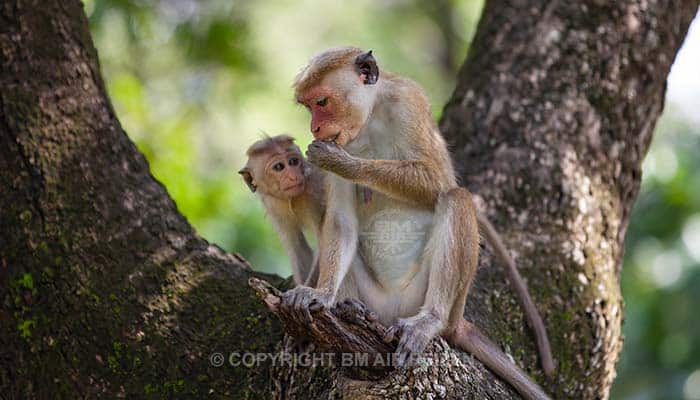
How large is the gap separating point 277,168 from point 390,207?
91 centimetres

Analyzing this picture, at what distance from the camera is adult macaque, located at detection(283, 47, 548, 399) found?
448cm

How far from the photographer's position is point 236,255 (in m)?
5.32

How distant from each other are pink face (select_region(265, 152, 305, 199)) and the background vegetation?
2.53 feet

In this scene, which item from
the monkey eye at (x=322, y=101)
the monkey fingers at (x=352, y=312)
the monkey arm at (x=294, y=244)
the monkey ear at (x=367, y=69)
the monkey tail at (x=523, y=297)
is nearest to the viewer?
the monkey fingers at (x=352, y=312)

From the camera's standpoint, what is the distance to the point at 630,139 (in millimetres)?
5863

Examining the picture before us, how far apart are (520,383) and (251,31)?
27.8ft

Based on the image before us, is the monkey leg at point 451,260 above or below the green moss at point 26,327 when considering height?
above

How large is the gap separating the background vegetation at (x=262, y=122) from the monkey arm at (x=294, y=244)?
948 mm

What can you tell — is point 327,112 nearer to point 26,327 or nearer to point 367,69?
point 367,69

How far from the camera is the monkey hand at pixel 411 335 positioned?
404 cm

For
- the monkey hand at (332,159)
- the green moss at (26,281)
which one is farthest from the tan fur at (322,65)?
the green moss at (26,281)

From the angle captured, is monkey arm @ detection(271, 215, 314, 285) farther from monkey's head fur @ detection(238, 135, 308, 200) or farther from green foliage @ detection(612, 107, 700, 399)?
green foliage @ detection(612, 107, 700, 399)

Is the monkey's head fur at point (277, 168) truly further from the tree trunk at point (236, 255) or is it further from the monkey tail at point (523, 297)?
the monkey tail at point (523, 297)

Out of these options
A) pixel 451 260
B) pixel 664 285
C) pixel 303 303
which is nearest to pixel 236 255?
pixel 303 303
